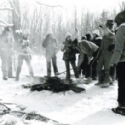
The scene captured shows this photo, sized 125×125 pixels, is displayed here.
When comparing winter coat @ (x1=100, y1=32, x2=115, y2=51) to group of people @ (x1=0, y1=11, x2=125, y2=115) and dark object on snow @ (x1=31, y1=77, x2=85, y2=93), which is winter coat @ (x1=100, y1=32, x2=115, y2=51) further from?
dark object on snow @ (x1=31, y1=77, x2=85, y2=93)

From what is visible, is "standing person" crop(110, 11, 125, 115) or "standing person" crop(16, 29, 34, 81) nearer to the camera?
"standing person" crop(110, 11, 125, 115)

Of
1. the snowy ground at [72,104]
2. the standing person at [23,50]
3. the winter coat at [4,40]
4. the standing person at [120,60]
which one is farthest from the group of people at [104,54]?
the winter coat at [4,40]

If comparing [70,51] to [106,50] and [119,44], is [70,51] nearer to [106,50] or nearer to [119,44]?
[106,50]

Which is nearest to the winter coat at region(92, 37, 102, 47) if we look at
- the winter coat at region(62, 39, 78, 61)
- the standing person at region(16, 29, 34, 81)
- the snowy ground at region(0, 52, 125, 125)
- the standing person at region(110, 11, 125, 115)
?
the winter coat at region(62, 39, 78, 61)

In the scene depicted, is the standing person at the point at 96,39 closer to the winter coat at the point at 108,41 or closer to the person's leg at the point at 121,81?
the winter coat at the point at 108,41

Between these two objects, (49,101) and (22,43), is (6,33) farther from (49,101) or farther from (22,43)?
(49,101)

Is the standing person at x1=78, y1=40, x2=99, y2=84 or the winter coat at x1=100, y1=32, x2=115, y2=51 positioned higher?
the winter coat at x1=100, y1=32, x2=115, y2=51

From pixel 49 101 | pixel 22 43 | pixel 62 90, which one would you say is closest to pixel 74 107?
pixel 49 101

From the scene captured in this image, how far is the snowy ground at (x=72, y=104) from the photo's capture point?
4269mm

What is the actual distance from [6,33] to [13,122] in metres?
6.11

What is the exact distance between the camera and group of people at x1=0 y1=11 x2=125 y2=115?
4449 mm

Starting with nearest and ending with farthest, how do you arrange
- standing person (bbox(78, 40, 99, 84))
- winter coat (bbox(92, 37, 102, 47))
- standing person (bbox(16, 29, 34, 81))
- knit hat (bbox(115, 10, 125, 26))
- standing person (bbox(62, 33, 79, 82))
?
knit hat (bbox(115, 10, 125, 26)), standing person (bbox(78, 40, 99, 84)), winter coat (bbox(92, 37, 102, 47)), standing person (bbox(62, 33, 79, 82)), standing person (bbox(16, 29, 34, 81))

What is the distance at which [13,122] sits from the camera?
395cm

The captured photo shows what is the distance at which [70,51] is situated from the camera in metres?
8.70
